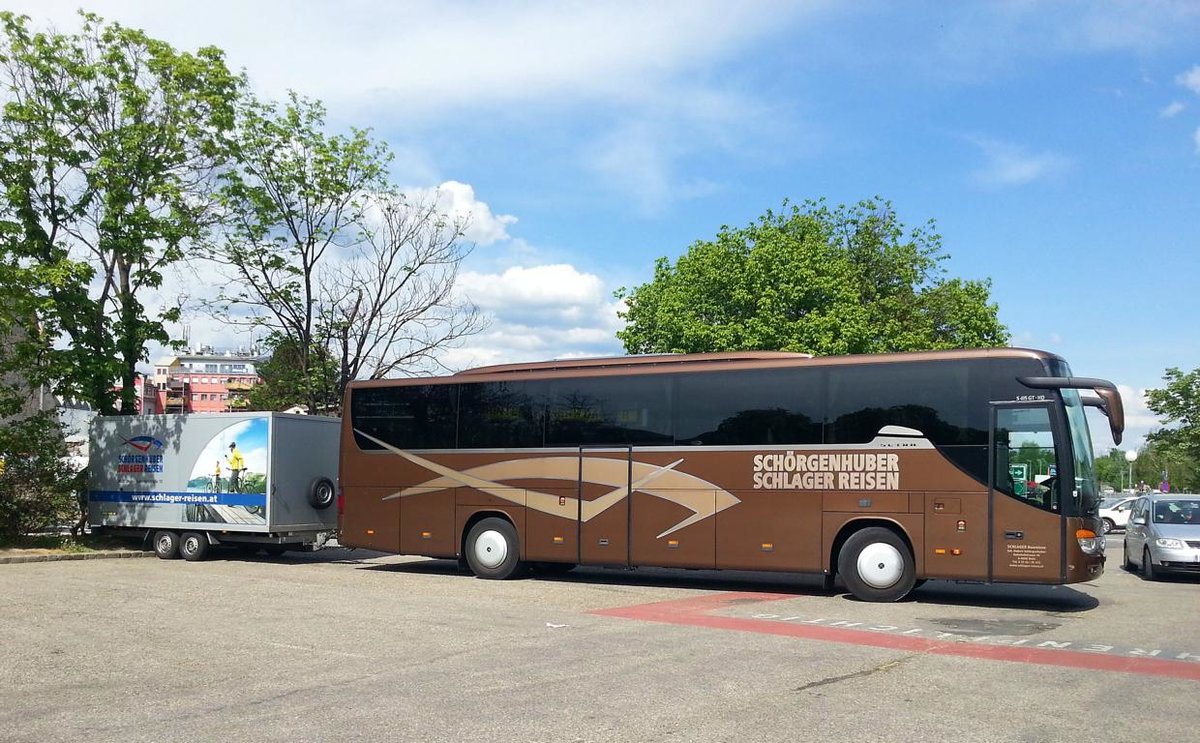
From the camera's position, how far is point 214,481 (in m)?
21.6

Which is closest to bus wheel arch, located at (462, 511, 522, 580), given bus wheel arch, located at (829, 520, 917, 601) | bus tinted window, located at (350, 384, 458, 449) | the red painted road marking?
bus tinted window, located at (350, 384, 458, 449)

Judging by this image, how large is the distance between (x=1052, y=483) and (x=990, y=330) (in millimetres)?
34702

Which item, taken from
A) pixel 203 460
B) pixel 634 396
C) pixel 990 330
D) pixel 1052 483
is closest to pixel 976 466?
pixel 1052 483

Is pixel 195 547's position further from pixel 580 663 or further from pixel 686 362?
pixel 580 663

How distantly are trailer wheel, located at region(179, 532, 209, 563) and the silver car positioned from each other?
702 inches

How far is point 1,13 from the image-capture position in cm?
2292

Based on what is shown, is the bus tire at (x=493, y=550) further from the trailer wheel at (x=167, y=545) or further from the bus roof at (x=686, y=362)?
the trailer wheel at (x=167, y=545)

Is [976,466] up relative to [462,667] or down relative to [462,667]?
up

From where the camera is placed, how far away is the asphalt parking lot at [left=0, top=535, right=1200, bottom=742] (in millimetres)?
7355

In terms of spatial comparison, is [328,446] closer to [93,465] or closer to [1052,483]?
[93,465]

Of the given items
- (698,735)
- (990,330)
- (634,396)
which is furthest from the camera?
(990,330)

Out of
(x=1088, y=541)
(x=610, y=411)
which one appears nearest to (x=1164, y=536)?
(x=1088, y=541)

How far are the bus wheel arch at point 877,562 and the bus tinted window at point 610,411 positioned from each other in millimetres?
3278

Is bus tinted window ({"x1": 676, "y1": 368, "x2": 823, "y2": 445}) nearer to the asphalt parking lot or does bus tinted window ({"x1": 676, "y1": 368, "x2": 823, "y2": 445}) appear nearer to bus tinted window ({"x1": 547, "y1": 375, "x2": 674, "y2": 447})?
bus tinted window ({"x1": 547, "y1": 375, "x2": 674, "y2": 447})
